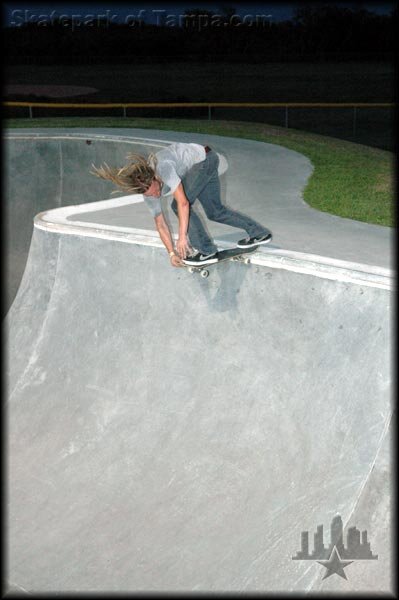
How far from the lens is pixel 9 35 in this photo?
183ft

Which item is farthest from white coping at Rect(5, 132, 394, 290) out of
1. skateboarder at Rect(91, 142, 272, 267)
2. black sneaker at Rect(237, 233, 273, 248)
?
skateboarder at Rect(91, 142, 272, 267)

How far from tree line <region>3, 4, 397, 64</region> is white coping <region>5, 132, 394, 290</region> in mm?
50613

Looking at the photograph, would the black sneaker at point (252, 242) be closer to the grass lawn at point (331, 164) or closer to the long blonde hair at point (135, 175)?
the long blonde hair at point (135, 175)

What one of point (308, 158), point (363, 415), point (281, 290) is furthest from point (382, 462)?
point (308, 158)

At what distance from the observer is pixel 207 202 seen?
6906 mm

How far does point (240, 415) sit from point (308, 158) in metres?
9.81

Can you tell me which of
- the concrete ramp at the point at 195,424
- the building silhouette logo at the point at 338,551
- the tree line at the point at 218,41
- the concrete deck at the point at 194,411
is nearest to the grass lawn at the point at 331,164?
the concrete deck at the point at 194,411

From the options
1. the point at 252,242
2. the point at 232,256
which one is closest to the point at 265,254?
the point at 252,242

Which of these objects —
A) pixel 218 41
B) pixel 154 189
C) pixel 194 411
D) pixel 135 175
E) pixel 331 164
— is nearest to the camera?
pixel 135 175

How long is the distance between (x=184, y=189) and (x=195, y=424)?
220 centimetres

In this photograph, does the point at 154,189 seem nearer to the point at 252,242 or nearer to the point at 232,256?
the point at 232,256

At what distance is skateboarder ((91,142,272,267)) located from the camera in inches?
234

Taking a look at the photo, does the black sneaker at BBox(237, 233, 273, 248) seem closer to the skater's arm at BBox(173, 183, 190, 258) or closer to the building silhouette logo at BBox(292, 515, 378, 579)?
the skater's arm at BBox(173, 183, 190, 258)

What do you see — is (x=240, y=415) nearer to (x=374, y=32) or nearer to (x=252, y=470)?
(x=252, y=470)
